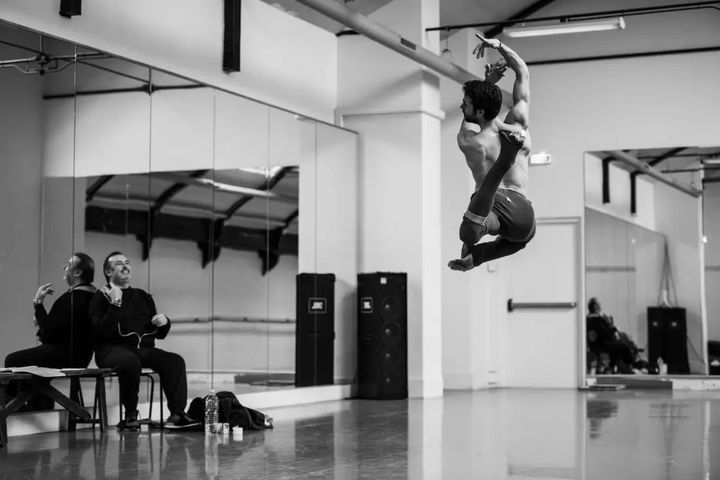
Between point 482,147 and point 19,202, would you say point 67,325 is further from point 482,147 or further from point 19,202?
point 482,147

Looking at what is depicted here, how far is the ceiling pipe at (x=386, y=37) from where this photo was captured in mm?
10345

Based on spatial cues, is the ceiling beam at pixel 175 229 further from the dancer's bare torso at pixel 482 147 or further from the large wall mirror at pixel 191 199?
the dancer's bare torso at pixel 482 147

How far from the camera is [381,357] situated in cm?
1267

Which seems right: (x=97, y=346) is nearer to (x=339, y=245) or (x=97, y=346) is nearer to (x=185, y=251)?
(x=185, y=251)

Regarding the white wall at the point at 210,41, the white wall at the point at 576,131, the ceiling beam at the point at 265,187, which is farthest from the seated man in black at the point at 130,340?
the white wall at the point at 576,131

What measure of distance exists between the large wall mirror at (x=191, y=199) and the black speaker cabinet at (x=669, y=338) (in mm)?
4966

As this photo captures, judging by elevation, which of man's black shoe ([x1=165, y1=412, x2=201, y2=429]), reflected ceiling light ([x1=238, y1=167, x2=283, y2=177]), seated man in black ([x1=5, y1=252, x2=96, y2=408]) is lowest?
man's black shoe ([x1=165, y1=412, x2=201, y2=429])

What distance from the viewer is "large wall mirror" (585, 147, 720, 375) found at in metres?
15.5

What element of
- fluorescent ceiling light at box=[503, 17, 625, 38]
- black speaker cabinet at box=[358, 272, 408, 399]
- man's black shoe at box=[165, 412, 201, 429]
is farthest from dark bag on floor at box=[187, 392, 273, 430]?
fluorescent ceiling light at box=[503, 17, 625, 38]

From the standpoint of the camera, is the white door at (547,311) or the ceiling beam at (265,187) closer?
the ceiling beam at (265,187)

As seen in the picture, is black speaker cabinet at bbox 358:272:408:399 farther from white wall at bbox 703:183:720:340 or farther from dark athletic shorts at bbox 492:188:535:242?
dark athletic shorts at bbox 492:188:535:242

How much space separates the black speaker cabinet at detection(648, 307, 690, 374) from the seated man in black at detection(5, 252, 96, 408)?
9.38 m

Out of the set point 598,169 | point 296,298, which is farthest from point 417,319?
point 598,169

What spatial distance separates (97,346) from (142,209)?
135 centimetres
